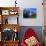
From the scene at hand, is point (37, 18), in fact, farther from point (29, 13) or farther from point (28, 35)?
point (28, 35)

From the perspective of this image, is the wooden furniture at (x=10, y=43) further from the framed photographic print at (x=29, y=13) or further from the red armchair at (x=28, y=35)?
the framed photographic print at (x=29, y=13)

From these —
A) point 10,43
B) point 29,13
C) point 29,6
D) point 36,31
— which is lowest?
point 10,43

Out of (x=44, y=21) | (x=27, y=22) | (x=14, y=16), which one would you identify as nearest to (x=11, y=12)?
(x=14, y=16)

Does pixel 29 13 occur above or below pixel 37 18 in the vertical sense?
above

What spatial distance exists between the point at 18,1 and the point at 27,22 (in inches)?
28.9

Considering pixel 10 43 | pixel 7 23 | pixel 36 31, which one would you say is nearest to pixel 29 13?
pixel 36 31

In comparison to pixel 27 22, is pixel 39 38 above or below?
below

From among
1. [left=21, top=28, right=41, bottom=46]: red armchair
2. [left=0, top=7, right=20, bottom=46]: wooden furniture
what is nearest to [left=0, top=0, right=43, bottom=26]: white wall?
[left=0, top=7, right=20, bottom=46]: wooden furniture

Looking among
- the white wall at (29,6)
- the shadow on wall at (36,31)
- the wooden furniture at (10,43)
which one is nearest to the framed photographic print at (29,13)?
the white wall at (29,6)

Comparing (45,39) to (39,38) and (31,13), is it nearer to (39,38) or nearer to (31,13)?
(39,38)

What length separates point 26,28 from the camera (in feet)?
16.8

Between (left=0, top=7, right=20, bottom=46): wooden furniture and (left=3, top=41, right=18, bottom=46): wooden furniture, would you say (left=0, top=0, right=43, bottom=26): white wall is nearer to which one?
(left=0, top=7, right=20, bottom=46): wooden furniture

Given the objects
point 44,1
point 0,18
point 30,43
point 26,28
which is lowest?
point 30,43

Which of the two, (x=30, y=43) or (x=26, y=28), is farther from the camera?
(x=26, y=28)
